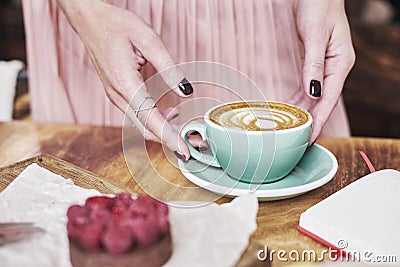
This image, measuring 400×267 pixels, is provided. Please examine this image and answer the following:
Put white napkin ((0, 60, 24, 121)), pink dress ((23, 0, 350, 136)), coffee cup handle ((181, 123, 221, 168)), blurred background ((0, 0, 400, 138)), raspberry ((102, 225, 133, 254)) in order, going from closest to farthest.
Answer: raspberry ((102, 225, 133, 254)) → coffee cup handle ((181, 123, 221, 168)) → pink dress ((23, 0, 350, 136)) → white napkin ((0, 60, 24, 121)) → blurred background ((0, 0, 400, 138))

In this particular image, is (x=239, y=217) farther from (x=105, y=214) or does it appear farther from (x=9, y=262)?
(x=9, y=262)

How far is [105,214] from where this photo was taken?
67 cm

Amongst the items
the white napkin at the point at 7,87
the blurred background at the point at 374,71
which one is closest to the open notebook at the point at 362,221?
the white napkin at the point at 7,87

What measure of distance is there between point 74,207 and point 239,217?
7.8 inches

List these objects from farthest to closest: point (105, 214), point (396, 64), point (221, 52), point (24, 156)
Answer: point (396, 64) < point (221, 52) < point (24, 156) < point (105, 214)

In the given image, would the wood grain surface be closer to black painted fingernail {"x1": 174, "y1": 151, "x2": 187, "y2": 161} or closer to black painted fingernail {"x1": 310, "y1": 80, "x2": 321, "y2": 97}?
black painted fingernail {"x1": 174, "y1": 151, "x2": 187, "y2": 161}

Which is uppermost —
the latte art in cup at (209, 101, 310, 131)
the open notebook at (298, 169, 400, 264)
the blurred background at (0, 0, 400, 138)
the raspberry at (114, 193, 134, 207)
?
the raspberry at (114, 193, 134, 207)

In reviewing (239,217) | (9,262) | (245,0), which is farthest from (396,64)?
(9,262)

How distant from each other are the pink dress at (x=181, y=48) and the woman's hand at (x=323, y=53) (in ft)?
0.30

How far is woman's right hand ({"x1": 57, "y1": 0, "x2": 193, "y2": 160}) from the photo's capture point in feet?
3.03

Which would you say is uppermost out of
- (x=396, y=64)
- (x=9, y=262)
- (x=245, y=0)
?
(x=245, y=0)

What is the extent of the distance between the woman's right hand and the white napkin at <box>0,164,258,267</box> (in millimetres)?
154

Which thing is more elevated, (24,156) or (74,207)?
(74,207)

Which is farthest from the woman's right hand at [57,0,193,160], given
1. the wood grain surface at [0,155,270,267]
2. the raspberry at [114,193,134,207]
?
the raspberry at [114,193,134,207]
